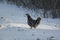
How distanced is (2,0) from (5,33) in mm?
19500

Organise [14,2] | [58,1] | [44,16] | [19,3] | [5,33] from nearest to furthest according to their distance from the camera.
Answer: [5,33]
[44,16]
[58,1]
[19,3]
[14,2]

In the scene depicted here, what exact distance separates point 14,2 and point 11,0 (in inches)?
35.4

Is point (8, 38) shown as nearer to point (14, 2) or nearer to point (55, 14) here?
point (55, 14)

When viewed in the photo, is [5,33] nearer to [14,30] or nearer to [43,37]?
[14,30]

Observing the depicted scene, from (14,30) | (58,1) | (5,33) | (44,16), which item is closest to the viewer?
(5,33)

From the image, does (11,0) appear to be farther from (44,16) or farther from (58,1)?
(44,16)

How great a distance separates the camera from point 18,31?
33.7 ft

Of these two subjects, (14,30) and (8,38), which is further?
(14,30)

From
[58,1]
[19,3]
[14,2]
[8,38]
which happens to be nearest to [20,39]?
[8,38]

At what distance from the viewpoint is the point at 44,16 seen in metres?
17.1

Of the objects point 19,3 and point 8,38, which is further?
point 19,3

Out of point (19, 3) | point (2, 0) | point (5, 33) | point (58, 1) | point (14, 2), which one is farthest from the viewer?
point (2, 0)

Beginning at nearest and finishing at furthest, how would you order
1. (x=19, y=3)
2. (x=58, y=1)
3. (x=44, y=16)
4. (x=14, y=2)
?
1. (x=44, y=16)
2. (x=58, y=1)
3. (x=19, y=3)
4. (x=14, y=2)

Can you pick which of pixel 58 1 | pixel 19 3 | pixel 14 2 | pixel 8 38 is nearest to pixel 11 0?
pixel 14 2
